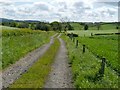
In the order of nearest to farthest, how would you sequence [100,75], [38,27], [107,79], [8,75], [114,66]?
[107,79]
[100,75]
[8,75]
[114,66]
[38,27]

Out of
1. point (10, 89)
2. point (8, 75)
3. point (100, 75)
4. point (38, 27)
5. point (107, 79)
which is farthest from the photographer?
point (38, 27)

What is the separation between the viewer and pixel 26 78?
1591 centimetres

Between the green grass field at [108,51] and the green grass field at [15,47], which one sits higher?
the green grass field at [15,47]

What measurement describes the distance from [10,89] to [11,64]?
9021 millimetres

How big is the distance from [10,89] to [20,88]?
476 mm

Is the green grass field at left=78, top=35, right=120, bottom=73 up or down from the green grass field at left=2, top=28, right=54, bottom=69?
down

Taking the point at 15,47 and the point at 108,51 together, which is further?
the point at 108,51

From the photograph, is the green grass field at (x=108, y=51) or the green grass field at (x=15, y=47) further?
the green grass field at (x=15, y=47)

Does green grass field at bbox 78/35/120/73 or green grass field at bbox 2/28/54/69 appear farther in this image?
green grass field at bbox 2/28/54/69

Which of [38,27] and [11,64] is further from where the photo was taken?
[38,27]

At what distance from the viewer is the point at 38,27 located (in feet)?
605

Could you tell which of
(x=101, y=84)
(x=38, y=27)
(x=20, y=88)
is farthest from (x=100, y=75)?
(x=38, y=27)

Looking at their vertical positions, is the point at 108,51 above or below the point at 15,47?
below

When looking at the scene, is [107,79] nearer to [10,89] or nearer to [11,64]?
[10,89]
